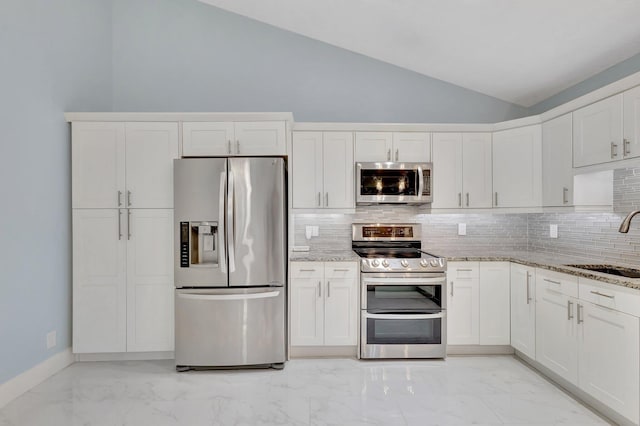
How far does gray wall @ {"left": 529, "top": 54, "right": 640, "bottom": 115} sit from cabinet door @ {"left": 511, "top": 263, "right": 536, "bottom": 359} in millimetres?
1733

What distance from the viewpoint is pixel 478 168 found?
366cm

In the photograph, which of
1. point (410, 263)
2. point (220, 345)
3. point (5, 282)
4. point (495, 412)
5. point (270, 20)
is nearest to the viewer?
point (495, 412)

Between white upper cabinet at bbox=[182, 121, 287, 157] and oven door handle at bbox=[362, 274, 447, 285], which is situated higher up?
white upper cabinet at bbox=[182, 121, 287, 157]

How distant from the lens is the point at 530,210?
3.44 meters

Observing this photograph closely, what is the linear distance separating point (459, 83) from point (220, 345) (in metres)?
3.68

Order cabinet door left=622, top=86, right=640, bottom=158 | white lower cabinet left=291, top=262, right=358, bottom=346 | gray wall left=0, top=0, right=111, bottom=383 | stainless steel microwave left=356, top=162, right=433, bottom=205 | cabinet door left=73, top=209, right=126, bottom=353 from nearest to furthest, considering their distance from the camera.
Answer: cabinet door left=622, top=86, right=640, bottom=158, gray wall left=0, top=0, right=111, bottom=383, cabinet door left=73, top=209, right=126, bottom=353, white lower cabinet left=291, top=262, right=358, bottom=346, stainless steel microwave left=356, top=162, right=433, bottom=205

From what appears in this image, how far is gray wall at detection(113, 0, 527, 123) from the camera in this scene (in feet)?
13.0

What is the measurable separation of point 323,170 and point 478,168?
1.61m

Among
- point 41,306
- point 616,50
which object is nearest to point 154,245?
point 41,306

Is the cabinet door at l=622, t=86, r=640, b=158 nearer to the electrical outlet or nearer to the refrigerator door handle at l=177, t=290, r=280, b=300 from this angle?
the refrigerator door handle at l=177, t=290, r=280, b=300

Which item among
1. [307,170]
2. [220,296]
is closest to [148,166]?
[220,296]

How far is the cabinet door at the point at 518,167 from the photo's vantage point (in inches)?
134

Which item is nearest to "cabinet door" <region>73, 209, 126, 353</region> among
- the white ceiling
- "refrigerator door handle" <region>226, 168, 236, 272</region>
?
"refrigerator door handle" <region>226, 168, 236, 272</region>

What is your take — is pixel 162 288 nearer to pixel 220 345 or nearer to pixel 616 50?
pixel 220 345
